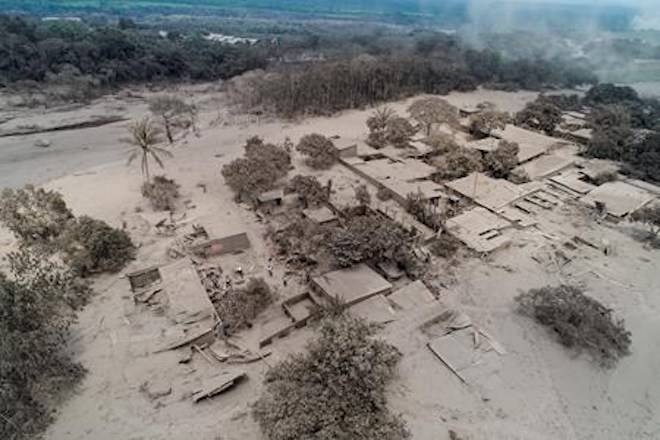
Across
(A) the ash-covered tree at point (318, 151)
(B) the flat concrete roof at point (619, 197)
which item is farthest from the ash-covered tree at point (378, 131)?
(B) the flat concrete roof at point (619, 197)

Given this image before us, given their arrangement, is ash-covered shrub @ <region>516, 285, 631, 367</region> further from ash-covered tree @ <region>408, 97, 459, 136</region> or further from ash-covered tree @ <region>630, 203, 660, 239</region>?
ash-covered tree @ <region>408, 97, 459, 136</region>

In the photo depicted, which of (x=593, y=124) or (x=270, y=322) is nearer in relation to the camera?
(x=270, y=322)

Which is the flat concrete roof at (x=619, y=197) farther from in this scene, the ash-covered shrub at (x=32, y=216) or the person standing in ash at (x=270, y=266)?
the ash-covered shrub at (x=32, y=216)

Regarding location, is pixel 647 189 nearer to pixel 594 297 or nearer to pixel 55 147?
pixel 594 297

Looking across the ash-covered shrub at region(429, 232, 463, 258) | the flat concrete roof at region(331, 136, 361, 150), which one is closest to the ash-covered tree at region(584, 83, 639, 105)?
the flat concrete roof at region(331, 136, 361, 150)

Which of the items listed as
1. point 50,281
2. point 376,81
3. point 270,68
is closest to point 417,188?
point 50,281

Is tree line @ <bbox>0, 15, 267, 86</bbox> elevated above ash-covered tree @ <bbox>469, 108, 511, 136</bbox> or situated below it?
above

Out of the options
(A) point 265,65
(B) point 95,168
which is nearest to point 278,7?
(A) point 265,65
